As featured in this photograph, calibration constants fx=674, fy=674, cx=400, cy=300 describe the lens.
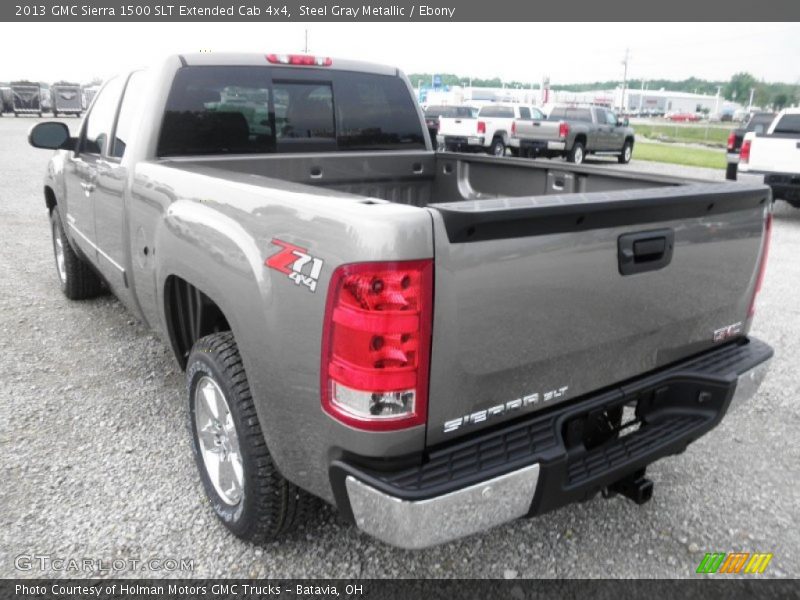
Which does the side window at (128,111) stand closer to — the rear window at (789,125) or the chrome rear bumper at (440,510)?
the chrome rear bumper at (440,510)

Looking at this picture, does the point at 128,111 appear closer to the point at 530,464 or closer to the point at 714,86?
the point at 530,464

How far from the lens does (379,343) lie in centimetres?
184

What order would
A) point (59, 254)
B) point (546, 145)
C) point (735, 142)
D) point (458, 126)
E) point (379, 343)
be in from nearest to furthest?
point (379, 343) < point (59, 254) < point (735, 142) < point (546, 145) < point (458, 126)

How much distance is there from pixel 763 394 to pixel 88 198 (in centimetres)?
439

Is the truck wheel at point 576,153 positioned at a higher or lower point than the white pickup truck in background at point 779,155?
lower

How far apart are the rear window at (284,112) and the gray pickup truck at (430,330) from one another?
3 centimetres

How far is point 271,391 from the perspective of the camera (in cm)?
218

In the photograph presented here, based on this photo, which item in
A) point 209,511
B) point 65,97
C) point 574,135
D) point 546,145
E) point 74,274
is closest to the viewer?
point 209,511

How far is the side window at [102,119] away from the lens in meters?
3.98

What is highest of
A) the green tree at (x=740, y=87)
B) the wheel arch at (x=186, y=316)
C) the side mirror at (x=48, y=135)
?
the green tree at (x=740, y=87)

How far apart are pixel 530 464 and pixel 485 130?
20.6 meters

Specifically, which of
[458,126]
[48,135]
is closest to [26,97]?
[458,126]

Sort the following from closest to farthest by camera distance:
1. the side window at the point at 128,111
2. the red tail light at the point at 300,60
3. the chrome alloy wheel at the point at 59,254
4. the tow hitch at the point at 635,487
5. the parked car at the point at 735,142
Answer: the tow hitch at the point at 635,487
the side window at the point at 128,111
the red tail light at the point at 300,60
the chrome alloy wheel at the point at 59,254
the parked car at the point at 735,142

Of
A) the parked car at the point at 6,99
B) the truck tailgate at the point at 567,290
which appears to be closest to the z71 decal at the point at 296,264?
the truck tailgate at the point at 567,290
